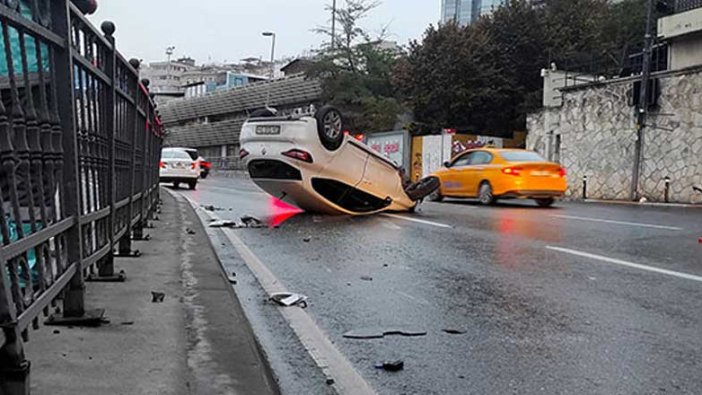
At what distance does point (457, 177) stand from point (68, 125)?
15.3m

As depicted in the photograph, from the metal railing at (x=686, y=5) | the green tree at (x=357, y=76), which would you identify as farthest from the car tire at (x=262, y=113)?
the green tree at (x=357, y=76)

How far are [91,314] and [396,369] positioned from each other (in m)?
1.74

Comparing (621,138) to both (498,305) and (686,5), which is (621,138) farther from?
(498,305)

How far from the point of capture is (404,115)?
45812 mm

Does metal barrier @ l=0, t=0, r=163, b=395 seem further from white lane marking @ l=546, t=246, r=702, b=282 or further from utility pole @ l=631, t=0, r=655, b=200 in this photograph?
utility pole @ l=631, t=0, r=655, b=200

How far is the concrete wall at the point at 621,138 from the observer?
72.2 ft

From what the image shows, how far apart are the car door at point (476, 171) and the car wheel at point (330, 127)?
6.27 m

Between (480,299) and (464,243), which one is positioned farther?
(464,243)

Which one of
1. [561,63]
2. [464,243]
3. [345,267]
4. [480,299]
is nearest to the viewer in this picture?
[480,299]

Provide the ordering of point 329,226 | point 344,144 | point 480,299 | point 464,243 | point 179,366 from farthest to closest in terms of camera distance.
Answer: point 344,144, point 329,226, point 464,243, point 480,299, point 179,366

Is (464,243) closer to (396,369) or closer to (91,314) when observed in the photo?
(396,369)

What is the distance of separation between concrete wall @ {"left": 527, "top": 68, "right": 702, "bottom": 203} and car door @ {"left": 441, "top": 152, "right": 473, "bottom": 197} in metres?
8.96

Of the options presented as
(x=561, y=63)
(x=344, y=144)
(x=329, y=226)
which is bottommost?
(x=329, y=226)

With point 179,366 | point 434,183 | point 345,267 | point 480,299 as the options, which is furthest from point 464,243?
point 179,366
